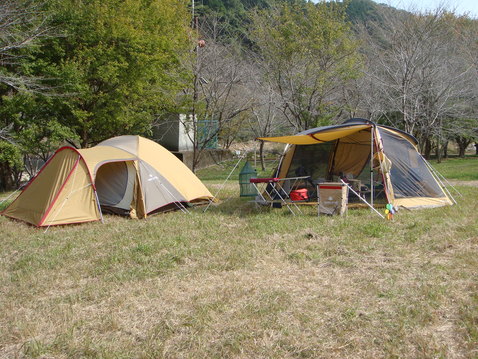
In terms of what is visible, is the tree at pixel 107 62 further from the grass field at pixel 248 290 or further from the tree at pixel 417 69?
the tree at pixel 417 69

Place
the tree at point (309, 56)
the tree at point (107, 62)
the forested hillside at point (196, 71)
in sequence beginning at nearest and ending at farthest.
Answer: the forested hillside at point (196, 71) → the tree at point (107, 62) → the tree at point (309, 56)

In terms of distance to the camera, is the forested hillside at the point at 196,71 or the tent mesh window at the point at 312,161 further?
the forested hillside at the point at 196,71

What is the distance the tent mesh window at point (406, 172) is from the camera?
8.16 meters

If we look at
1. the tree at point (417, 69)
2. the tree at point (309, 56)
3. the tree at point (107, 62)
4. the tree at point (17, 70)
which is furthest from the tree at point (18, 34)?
the tree at point (417, 69)

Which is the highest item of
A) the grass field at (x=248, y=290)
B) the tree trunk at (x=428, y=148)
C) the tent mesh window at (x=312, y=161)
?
the tent mesh window at (x=312, y=161)

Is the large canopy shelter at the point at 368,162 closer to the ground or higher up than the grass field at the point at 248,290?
higher up

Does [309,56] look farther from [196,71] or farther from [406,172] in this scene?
[406,172]

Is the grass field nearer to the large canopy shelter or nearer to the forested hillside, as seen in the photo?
the large canopy shelter

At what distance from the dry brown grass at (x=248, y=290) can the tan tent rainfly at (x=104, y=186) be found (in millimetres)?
783

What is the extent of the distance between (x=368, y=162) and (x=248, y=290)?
5.56 meters

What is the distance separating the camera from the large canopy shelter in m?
8.06

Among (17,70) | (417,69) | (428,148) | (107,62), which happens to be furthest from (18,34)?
(428,148)

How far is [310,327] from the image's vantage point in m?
3.58

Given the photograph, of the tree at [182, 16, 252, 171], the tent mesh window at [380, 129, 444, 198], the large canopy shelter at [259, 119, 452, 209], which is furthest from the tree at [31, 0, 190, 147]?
the tent mesh window at [380, 129, 444, 198]
